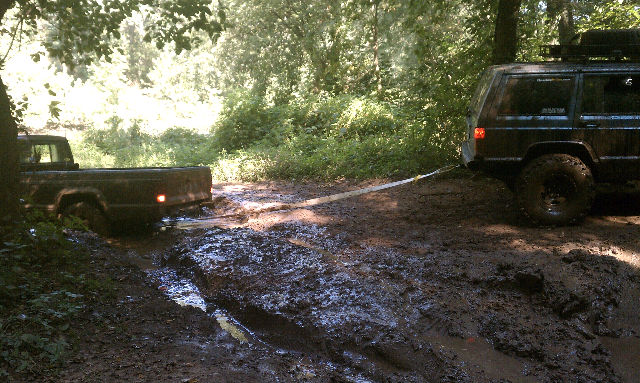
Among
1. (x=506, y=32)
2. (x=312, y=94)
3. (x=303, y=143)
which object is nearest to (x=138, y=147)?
(x=312, y=94)

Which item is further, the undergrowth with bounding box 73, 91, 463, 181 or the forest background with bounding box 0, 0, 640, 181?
Answer: the undergrowth with bounding box 73, 91, 463, 181

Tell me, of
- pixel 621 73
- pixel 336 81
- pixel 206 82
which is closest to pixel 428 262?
pixel 621 73

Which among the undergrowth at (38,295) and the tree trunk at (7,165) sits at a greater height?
the tree trunk at (7,165)

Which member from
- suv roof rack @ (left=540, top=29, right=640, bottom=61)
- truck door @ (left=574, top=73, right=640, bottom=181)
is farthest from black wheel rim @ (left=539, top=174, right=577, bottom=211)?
suv roof rack @ (left=540, top=29, right=640, bottom=61)

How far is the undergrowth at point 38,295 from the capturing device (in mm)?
3455

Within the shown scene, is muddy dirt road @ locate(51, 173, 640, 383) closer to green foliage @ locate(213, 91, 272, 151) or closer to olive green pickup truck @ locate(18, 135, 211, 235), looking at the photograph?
olive green pickup truck @ locate(18, 135, 211, 235)

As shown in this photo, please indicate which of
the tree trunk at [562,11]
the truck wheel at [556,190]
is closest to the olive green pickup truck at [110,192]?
the truck wheel at [556,190]

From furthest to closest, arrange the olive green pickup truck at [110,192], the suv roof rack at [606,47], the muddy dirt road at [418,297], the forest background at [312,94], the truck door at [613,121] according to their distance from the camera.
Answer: the forest background at [312,94] < the olive green pickup truck at [110,192] < the suv roof rack at [606,47] < the truck door at [613,121] < the muddy dirt road at [418,297]

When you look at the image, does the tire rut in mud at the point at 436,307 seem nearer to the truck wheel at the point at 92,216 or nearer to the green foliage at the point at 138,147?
the truck wheel at the point at 92,216

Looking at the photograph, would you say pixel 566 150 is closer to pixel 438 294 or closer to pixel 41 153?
pixel 438 294

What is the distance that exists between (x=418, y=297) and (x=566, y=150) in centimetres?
328

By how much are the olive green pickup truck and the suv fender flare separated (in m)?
5.11

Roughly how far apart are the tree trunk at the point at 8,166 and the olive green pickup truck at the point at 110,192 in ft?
5.04

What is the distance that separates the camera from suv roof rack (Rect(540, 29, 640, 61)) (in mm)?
6616
